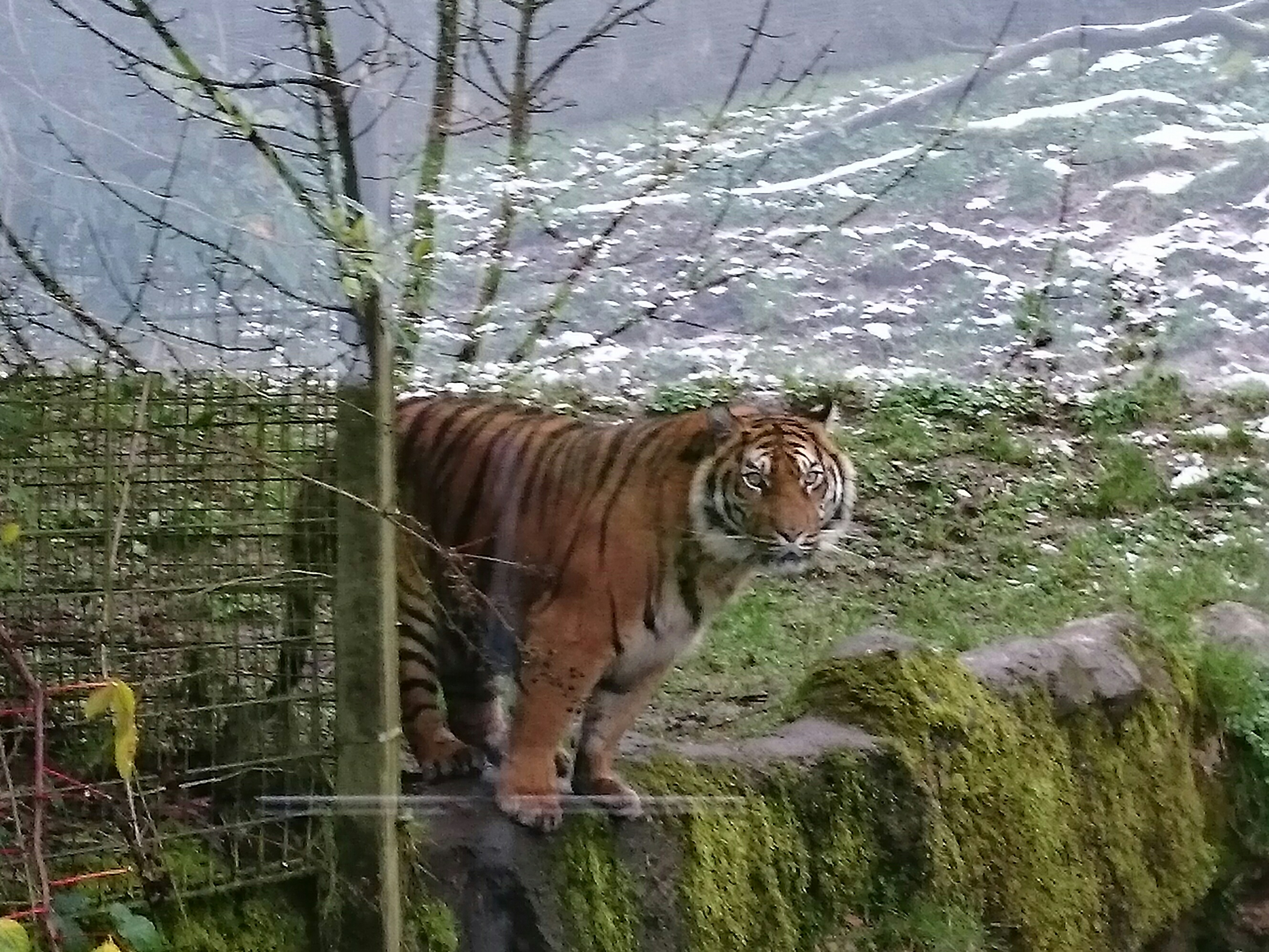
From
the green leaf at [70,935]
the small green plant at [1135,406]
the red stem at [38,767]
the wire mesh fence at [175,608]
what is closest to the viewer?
the red stem at [38,767]

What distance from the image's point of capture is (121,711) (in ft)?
3.17

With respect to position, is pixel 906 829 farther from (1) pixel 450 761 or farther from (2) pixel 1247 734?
(2) pixel 1247 734

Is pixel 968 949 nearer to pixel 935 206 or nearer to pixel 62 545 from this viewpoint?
pixel 935 206

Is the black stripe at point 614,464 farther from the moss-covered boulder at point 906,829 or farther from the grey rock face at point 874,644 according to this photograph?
the grey rock face at point 874,644

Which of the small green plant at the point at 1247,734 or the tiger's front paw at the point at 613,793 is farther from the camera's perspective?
the small green plant at the point at 1247,734

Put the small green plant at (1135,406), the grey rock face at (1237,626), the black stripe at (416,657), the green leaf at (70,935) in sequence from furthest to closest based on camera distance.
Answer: the grey rock face at (1237,626)
the small green plant at (1135,406)
the black stripe at (416,657)
the green leaf at (70,935)

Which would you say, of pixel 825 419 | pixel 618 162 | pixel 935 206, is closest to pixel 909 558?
pixel 825 419

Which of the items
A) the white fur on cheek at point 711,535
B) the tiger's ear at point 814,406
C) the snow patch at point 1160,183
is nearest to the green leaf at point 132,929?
the white fur on cheek at point 711,535

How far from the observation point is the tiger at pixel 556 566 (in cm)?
156

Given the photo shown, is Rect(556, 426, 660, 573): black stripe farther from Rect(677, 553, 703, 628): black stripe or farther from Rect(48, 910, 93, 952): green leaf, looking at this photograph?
Rect(48, 910, 93, 952): green leaf

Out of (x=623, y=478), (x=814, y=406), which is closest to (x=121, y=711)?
(x=623, y=478)

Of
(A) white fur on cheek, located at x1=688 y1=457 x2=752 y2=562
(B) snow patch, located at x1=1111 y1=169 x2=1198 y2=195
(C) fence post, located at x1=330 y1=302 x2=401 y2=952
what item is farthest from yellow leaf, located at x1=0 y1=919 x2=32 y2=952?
(B) snow patch, located at x1=1111 y1=169 x2=1198 y2=195

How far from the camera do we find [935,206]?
1.86 metres

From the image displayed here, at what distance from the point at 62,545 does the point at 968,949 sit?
1376mm
